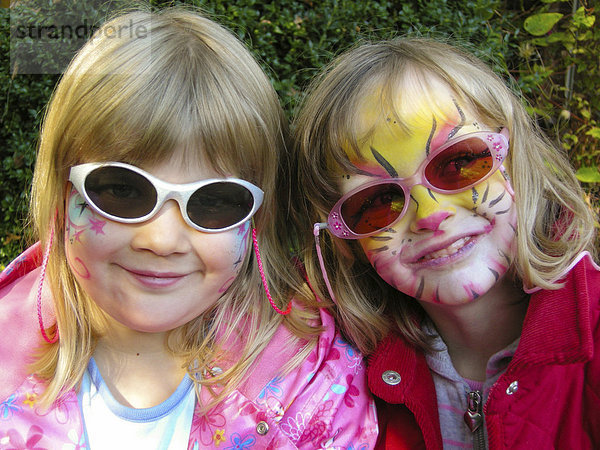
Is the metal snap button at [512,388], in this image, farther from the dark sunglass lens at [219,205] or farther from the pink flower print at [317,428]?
the dark sunglass lens at [219,205]

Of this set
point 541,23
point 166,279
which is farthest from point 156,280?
point 541,23

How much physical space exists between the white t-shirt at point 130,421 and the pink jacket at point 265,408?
5cm

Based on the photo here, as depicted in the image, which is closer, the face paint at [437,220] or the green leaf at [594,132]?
the face paint at [437,220]

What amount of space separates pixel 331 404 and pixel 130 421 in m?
0.64

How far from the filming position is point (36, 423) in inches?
70.2

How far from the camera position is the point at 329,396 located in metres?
1.88

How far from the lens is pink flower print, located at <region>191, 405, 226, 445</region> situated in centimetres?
185

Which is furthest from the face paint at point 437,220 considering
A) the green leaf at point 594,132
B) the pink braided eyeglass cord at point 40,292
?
the green leaf at point 594,132

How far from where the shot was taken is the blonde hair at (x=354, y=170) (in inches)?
73.5

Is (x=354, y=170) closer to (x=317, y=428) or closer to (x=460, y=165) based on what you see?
(x=460, y=165)

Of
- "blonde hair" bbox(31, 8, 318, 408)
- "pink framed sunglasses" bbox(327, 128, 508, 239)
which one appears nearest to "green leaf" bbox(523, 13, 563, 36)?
"pink framed sunglasses" bbox(327, 128, 508, 239)

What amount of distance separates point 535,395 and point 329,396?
24.3 inches

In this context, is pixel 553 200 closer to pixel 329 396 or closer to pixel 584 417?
pixel 584 417

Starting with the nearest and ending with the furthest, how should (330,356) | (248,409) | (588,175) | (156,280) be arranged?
(156,280) → (248,409) → (330,356) → (588,175)
